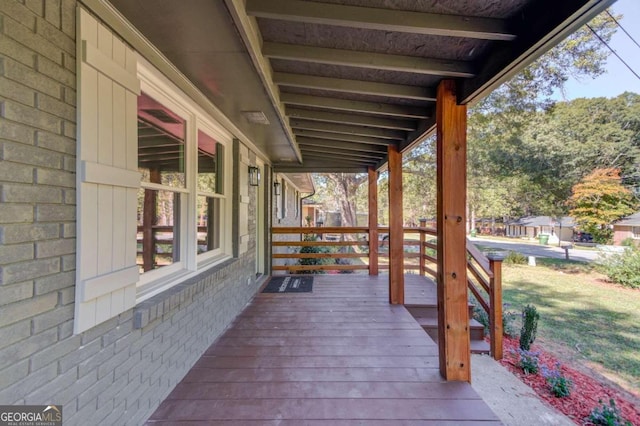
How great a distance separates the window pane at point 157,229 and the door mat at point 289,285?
258 centimetres

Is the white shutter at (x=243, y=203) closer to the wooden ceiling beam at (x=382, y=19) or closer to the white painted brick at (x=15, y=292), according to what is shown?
the wooden ceiling beam at (x=382, y=19)

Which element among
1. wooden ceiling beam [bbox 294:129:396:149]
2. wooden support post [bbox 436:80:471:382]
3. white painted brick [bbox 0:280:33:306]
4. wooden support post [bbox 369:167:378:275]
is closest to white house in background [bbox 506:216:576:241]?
wooden support post [bbox 369:167:378:275]

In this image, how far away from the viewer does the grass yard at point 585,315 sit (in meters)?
4.37

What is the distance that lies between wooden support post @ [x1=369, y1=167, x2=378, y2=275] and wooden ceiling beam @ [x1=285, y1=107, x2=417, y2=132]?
2345mm

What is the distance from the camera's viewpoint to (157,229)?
209 cm

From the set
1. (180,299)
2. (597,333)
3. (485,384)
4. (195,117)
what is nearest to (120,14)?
(195,117)

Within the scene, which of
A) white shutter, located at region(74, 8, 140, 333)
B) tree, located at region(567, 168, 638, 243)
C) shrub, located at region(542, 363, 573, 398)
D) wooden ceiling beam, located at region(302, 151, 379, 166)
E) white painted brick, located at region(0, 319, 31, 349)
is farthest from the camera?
tree, located at region(567, 168, 638, 243)

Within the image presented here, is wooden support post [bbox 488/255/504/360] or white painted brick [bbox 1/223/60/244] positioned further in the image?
wooden support post [bbox 488/255/504/360]

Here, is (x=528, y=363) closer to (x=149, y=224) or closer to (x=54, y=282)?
(x=149, y=224)

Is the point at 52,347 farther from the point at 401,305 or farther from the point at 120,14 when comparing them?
the point at 401,305

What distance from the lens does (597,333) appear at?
219 inches

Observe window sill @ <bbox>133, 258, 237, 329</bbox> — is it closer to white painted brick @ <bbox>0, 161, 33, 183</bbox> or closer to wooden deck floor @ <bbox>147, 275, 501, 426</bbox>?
wooden deck floor @ <bbox>147, 275, 501, 426</bbox>

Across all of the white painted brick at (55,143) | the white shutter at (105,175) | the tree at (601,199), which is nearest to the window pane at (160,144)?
the white shutter at (105,175)

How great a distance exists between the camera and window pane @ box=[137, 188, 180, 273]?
1.89 meters
